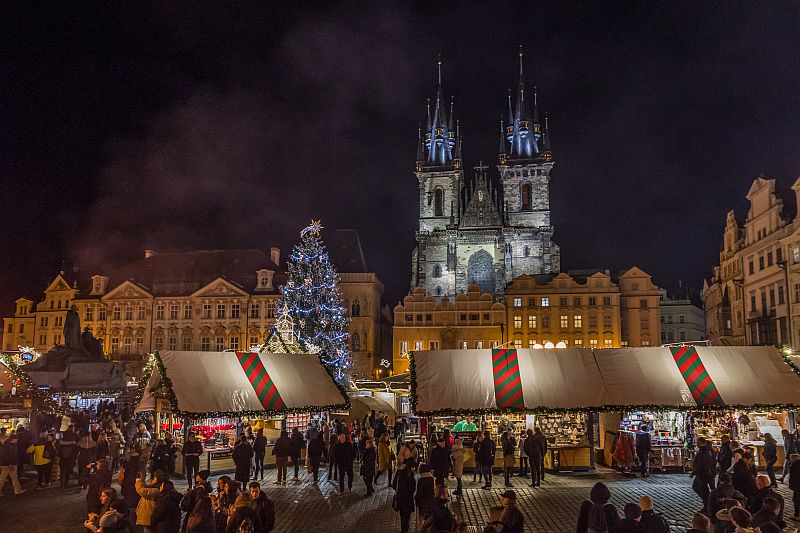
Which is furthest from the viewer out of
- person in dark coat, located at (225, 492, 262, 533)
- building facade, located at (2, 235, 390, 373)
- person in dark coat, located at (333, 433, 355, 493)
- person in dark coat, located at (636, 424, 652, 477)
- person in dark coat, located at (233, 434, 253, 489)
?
building facade, located at (2, 235, 390, 373)

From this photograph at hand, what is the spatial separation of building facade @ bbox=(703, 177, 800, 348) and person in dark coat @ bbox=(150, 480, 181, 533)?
35.7 metres

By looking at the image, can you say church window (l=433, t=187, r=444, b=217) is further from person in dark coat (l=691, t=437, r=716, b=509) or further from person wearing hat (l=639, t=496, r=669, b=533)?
person wearing hat (l=639, t=496, r=669, b=533)

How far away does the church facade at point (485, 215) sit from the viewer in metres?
62.8

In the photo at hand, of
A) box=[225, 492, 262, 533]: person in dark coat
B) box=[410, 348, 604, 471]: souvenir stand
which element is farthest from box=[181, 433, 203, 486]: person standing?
box=[225, 492, 262, 533]: person in dark coat

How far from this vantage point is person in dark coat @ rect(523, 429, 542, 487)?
16.6m

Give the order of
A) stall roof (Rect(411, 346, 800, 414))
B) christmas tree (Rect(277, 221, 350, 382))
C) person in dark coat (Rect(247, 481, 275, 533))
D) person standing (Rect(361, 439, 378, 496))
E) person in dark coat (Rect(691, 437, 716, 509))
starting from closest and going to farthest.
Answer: person in dark coat (Rect(247, 481, 275, 533)) → person in dark coat (Rect(691, 437, 716, 509)) → person standing (Rect(361, 439, 378, 496)) → stall roof (Rect(411, 346, 800, 414)) → christmas tree (Rect(277, 221, 350, 382))

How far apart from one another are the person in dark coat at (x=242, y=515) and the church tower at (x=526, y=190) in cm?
5388

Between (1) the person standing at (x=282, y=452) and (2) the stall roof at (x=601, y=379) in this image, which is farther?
(2) the stall roof at (x=601, y=379)

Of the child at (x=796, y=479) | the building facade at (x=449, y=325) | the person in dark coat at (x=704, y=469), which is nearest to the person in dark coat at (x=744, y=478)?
the person in dark coat at (x=704, y=469)

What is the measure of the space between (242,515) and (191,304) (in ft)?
177


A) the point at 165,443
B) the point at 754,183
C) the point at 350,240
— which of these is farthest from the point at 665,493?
the point at 350,240

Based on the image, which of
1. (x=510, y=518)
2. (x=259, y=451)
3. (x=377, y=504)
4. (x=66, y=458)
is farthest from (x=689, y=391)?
(x=66, y=458)

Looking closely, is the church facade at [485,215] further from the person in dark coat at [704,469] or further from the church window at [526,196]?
the person in dark coat at [704,469]

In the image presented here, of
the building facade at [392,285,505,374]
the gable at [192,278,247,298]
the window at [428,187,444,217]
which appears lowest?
the building facade at [392,285,505,374]
